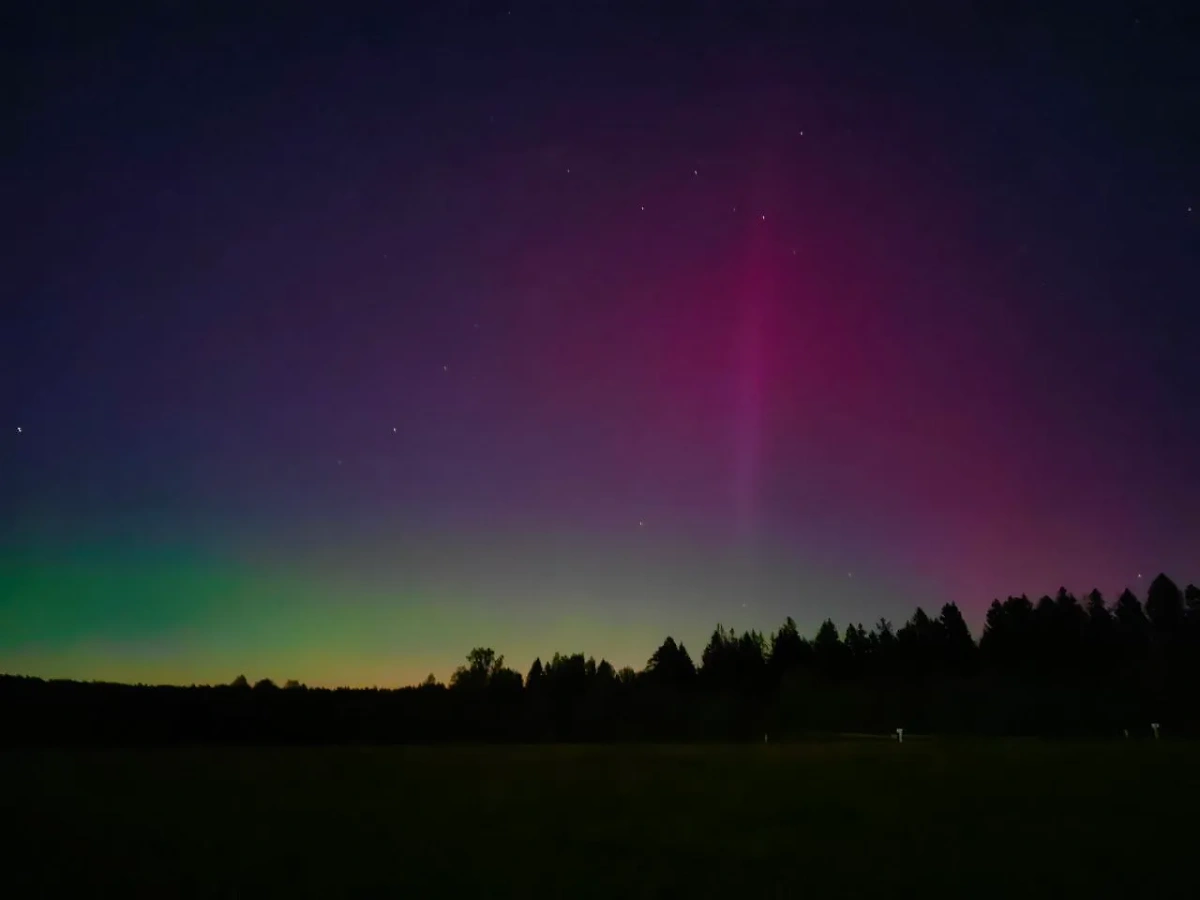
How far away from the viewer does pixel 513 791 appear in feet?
61.1

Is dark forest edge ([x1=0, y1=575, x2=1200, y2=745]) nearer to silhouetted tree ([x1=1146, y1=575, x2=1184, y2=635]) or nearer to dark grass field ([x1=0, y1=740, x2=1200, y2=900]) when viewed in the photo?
silhouetted tree ([x1=1146, y1=575, x2=1184, y2=635])

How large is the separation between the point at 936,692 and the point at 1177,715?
53.5ft

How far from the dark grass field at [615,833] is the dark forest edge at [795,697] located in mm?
30660

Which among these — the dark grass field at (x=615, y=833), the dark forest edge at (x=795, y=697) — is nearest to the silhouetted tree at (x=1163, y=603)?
the dark forest edge at (x=795, y=697)

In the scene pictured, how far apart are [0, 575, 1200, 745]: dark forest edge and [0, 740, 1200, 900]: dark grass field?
30.7 meters

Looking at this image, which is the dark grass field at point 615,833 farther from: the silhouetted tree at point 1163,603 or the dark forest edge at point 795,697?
the silhouetted tree at point 1163,603

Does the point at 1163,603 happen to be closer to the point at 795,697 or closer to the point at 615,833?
the point at 795,697

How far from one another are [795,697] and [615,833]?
7152 cm

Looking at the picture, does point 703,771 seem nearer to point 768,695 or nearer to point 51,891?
point 51,891

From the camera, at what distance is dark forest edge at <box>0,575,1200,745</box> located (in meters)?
51.0

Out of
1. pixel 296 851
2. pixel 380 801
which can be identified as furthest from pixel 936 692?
pixel 296 851

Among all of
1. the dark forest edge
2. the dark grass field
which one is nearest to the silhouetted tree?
the dark forest edge

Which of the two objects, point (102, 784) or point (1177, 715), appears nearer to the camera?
point (102, 784)

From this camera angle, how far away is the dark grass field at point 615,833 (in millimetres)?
9383
